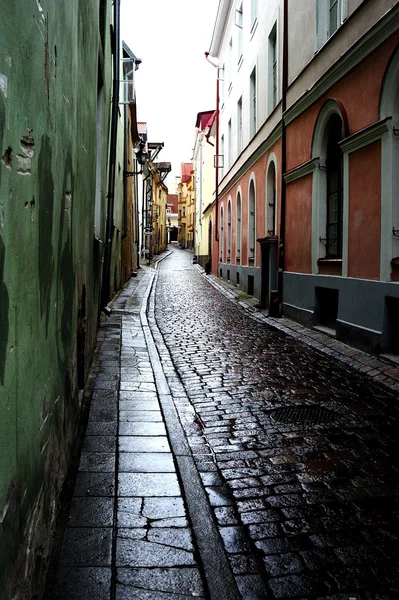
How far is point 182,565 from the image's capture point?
8.79ft

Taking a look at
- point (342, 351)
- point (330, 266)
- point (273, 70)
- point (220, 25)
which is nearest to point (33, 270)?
point (342, 351)

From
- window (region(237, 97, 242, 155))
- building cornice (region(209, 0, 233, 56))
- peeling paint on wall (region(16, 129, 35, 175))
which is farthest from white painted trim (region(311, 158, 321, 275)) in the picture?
building cornice (region(209, 0, 233, 56))

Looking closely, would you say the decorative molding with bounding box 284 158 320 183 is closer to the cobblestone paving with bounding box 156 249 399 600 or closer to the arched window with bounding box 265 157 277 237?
the arched window with bounding box 265 157 277 237

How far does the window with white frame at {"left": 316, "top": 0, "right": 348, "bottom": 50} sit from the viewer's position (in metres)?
9.71

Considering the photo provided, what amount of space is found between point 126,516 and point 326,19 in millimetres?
9777

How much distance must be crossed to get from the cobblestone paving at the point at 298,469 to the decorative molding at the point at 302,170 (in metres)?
4.19

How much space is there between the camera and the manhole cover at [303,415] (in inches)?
196

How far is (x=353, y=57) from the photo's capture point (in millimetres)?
8305

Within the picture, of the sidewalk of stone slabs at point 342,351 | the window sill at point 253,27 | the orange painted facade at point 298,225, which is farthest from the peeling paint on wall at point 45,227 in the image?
the window sill at point 253,27

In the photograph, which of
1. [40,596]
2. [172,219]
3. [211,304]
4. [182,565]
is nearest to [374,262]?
[182,565]

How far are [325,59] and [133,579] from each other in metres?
9.43

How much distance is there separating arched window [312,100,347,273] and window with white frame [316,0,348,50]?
1.41 meters

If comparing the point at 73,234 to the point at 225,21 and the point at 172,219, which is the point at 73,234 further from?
the point at 172,219

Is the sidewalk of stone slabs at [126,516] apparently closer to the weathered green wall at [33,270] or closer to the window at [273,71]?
the weathered green wall at [33,270]
